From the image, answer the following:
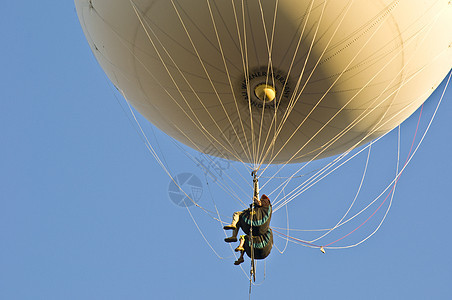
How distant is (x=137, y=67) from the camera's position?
425 inches

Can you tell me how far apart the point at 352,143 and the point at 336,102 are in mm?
1766

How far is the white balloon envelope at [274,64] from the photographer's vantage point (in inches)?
371

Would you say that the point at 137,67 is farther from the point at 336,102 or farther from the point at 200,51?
the point at 336,102

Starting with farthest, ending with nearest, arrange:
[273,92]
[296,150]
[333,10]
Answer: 1. [296,150]
2. [273,92]
3. [333,10]

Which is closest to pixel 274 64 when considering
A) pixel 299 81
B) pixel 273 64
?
pixel 273 64

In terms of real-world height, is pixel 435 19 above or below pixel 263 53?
above

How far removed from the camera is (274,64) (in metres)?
10.1

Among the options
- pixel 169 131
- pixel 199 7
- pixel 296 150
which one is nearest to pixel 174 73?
pixel 199 7

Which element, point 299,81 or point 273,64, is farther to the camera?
point 299,81

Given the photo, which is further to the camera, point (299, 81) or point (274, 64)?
point (299, 81)

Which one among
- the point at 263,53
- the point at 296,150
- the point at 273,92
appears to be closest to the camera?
the point at 263,53

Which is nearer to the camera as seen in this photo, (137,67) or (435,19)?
(435,19)

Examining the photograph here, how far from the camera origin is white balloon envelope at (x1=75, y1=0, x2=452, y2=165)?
9.43m

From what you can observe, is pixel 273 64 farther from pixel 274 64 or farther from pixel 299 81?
pixel 299 81
